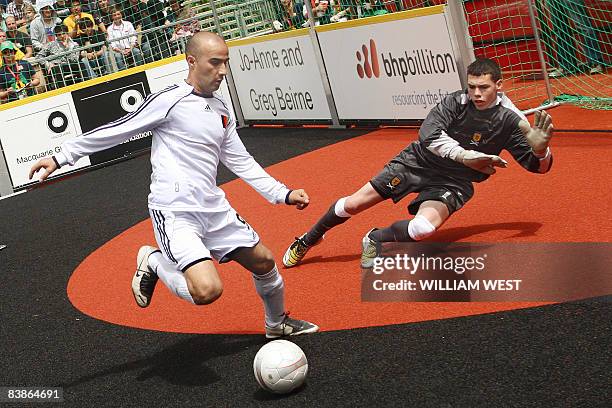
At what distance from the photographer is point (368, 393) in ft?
14.4

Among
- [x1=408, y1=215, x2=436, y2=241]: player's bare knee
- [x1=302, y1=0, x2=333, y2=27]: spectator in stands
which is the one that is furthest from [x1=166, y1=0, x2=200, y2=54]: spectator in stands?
[x1=408, y1=215, x2=436, y2=241]: player's bare knee

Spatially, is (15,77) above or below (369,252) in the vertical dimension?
above

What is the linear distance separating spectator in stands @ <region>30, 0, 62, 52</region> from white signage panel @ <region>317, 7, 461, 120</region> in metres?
5.07

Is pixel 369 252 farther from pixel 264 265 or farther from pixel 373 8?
pixel 373 8

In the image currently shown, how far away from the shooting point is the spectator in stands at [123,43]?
49.6ft

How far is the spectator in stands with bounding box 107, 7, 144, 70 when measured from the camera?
15.1 metres

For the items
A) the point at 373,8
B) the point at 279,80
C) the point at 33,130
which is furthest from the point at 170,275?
the point at 33,130

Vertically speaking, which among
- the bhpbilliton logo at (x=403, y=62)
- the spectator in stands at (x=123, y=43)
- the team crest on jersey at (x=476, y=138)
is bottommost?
the team crest on jersey at (x=476, y=138)

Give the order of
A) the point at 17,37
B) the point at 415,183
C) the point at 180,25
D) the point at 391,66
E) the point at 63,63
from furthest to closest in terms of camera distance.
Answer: the point at 180,25
the point at 17,37
the point at 63,63
the point at 391,66
the point at 415,183

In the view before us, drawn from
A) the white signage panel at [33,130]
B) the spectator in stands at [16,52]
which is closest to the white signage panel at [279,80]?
the white signage panel at [33,130]

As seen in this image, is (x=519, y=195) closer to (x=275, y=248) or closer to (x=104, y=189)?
(x=275, y=248)

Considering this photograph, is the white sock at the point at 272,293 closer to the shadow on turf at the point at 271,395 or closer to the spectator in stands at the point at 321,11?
the shadow on turf at the point at 271,395

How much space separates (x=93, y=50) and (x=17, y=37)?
1246 mm

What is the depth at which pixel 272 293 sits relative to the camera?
5.33m
